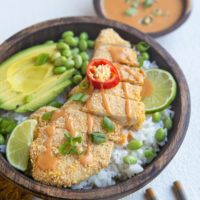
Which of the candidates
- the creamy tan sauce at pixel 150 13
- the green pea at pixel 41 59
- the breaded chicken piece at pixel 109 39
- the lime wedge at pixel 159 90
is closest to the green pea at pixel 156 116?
the lime wedge at pixel 159 90

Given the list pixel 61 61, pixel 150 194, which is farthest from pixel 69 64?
pixel 150 194

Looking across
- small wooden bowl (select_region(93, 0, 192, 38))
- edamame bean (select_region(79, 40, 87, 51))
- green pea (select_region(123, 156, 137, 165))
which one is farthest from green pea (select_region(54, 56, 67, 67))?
small wooden bowl (select_region(93, 0, 192, 38))

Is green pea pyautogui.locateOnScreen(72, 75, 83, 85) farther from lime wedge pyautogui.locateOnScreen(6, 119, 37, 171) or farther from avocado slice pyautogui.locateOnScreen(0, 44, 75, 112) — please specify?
lime wedge pyautogui.locateOnScreen(6, 119, 37, 171)

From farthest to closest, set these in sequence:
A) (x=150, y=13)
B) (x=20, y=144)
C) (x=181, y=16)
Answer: (x=150, y=13)
(x=181, y=16)
(x=20, y=144)

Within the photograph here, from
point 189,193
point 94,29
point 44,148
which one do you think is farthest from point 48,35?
point 189,193

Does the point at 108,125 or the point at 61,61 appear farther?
the point at 61,61

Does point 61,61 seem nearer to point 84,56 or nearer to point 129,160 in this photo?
point 84,56

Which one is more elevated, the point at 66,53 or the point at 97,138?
the point at 66,53

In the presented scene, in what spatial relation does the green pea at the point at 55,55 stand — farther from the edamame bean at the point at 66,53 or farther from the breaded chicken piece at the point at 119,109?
the breaded chicken piece at the point at 119,109
